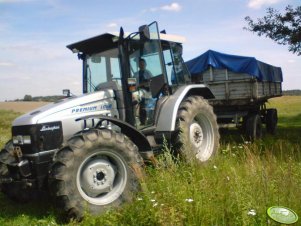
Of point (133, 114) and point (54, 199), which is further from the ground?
point (133, 114)

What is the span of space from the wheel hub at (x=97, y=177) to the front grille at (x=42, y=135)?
0.60 metres

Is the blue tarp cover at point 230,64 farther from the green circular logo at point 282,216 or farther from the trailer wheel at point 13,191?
the green circular logo at point 282,216

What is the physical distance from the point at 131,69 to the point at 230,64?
6.37m

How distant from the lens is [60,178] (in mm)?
4824

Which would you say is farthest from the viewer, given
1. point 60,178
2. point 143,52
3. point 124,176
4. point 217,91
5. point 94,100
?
point 217,91

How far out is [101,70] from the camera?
6734mm

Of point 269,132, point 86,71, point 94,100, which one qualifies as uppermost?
point 86,71

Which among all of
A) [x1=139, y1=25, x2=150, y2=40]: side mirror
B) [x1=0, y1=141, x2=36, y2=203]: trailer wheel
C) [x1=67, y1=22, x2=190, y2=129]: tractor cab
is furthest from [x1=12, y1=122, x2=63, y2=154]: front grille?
[x1=139, y1=25, x2=150, y2=40]: side mirror

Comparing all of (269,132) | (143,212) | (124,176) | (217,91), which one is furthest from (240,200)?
(269,132)

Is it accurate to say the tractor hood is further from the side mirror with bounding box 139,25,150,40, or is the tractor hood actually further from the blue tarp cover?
the blue tarp cover

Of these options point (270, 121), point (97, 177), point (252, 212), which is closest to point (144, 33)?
point (97, 177)

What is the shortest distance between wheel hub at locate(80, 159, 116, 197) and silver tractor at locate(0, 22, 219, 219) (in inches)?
0.5

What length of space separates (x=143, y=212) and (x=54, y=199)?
1.17m

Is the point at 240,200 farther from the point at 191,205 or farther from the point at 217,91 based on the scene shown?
the point at 217,91
